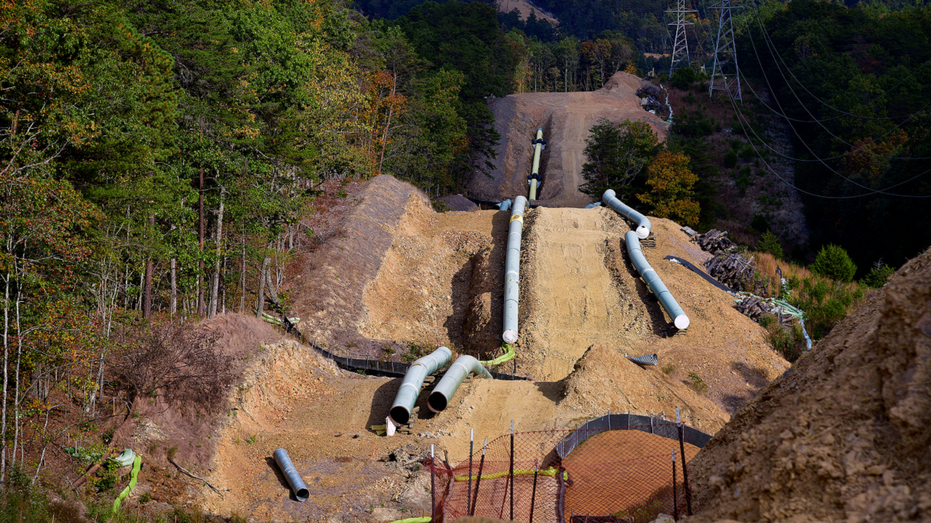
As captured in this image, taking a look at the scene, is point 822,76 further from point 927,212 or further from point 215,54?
point 215,54

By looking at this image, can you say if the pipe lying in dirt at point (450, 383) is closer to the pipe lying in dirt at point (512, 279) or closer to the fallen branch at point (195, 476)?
the pipe lying in dirt at point (512, 279)

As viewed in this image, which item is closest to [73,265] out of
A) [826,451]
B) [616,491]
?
[616,491]

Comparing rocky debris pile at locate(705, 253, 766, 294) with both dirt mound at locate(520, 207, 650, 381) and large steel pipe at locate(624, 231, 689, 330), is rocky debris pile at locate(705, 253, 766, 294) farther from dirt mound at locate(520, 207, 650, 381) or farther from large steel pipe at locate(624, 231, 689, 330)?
dirt mound at locate(520, 207, 650, 381)

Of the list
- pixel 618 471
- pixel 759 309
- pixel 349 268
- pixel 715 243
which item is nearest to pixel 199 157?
pixel 349 268

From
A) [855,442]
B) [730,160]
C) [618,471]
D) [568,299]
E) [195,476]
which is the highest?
[855,442]

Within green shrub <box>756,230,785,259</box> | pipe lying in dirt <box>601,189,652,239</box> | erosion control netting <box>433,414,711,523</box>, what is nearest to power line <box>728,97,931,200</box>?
green shrub <box>756,230,785,259</box>

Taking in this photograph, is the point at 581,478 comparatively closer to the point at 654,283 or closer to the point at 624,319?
the point at 624,319

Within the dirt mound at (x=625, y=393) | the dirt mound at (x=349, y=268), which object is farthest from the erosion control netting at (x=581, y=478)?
the dirt mound at (x=349, y=268)

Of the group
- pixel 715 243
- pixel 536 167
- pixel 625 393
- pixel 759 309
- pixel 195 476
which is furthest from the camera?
pixel 536 167

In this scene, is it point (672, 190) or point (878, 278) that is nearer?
point (878, 278)
